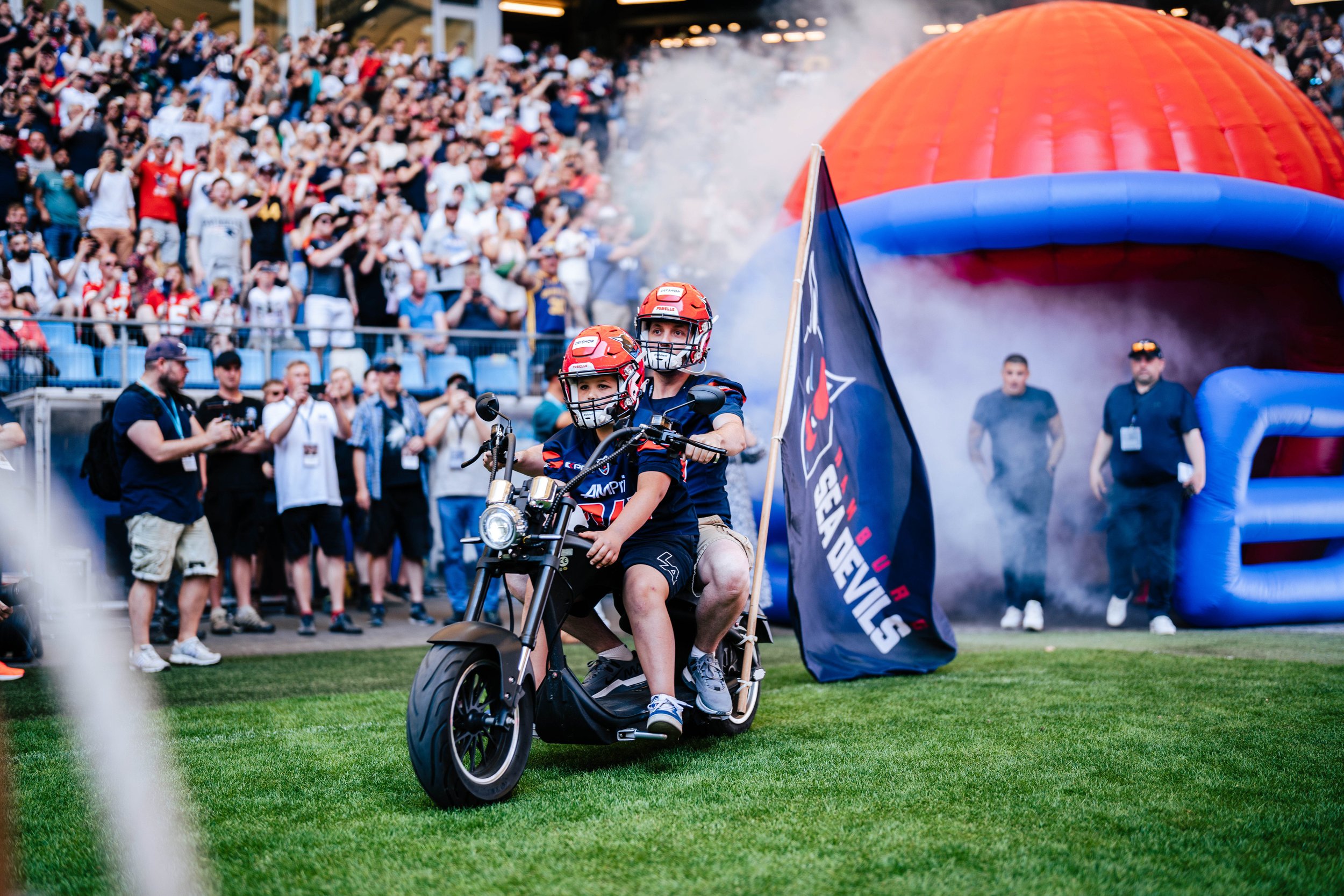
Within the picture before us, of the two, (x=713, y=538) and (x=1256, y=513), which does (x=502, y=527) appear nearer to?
(x=713, y=538)

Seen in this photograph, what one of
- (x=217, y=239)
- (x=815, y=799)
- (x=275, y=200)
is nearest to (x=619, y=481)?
(x=815, y=799)

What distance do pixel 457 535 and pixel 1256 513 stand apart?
550 cm

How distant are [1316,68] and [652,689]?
1505cm

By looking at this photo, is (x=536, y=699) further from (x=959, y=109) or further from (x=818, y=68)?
(x=818, y=68)

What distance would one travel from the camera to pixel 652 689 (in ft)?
12.8

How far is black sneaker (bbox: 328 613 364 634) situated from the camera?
8094 millimetres

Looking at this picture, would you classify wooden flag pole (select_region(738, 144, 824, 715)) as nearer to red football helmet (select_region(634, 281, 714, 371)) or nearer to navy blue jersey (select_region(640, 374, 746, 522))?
navy blue jersey (select_region(640, 374, 746, 522))

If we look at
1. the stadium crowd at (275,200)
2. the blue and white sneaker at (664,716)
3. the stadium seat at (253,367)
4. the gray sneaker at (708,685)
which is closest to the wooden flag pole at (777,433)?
the gray sneaker at (708,685)

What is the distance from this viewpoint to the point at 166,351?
6.45 metres

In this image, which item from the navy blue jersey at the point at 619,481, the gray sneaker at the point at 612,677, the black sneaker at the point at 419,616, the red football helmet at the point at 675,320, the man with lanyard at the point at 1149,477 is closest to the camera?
the navy blue jersey at the point at 619,481

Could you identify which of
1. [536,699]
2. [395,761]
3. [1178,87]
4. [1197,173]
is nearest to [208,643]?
[395,761]

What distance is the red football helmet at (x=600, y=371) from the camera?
392cm

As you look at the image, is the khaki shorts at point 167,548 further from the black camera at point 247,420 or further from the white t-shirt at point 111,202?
the white t-shirt at point 111,202

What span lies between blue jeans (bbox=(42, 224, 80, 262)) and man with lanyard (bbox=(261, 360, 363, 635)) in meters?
4.02
